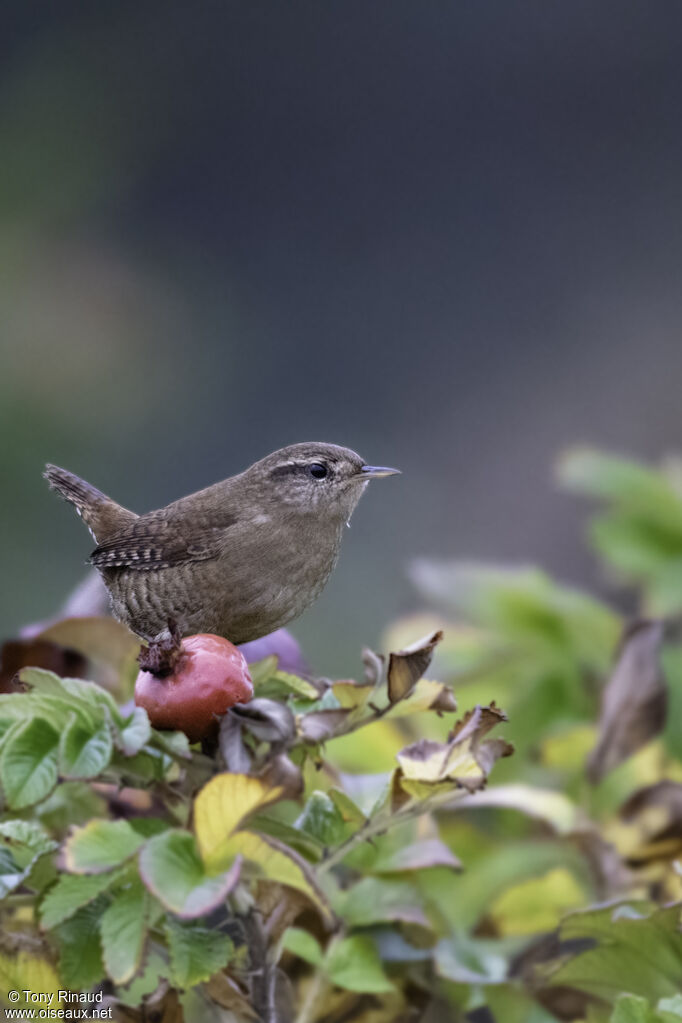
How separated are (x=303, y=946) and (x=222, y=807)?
1.18 ft

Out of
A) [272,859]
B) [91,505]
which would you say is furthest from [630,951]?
[91,505]

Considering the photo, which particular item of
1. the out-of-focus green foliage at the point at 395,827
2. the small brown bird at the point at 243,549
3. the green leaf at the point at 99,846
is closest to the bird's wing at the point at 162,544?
the small brown bird at the point at 243,549

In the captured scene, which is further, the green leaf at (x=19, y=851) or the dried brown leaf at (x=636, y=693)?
the dried brown leaf at (x=636, y=693)

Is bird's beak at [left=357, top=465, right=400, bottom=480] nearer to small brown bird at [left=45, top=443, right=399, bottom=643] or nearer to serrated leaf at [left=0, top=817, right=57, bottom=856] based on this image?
small brown bird at [left=45, top=443, right=399, bottom=643]

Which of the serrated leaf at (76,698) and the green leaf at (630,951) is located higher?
the serrated leaf at (76,698)

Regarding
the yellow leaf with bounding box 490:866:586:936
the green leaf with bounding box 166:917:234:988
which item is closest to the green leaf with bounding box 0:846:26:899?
the green leaf with bounding box 166:917:234:988

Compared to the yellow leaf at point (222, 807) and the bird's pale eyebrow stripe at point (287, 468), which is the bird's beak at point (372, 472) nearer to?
the bird's pale eyebrow stripe at point (287, 468)

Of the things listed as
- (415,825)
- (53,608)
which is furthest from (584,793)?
(53,608)

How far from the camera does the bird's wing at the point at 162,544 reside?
92 centimetres

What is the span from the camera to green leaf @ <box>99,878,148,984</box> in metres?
0.72

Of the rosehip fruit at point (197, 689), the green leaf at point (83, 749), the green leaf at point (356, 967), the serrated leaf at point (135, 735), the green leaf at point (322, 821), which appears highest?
the rosehip fruit at point (197, 689)

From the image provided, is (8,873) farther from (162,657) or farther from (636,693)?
(636,693)

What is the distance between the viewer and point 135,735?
2.64 feet

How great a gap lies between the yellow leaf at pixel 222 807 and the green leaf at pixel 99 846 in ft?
0.16
